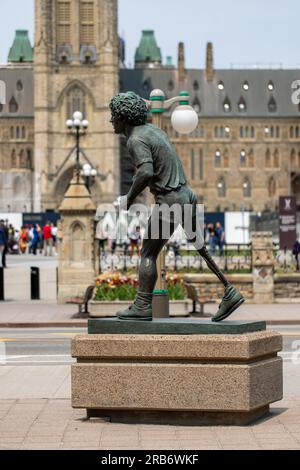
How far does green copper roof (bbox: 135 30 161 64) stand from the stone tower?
6514 centimetres

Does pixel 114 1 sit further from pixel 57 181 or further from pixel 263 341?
pixel 263 341

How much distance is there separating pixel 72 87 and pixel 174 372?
106865 mm

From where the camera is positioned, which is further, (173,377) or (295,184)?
(295,184)

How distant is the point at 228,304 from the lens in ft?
33.7

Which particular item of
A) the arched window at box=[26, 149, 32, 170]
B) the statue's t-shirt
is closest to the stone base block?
the statue's t-shirt

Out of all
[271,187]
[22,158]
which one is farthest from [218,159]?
[22,158]

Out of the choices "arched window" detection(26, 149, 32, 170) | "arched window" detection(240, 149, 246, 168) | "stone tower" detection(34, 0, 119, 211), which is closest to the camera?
"stone tower" detection(34, 0, 119, 211)

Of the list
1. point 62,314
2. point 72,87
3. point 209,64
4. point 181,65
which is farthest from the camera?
point 181,65

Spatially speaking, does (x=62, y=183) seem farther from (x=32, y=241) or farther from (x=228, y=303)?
(x=228, y=303)

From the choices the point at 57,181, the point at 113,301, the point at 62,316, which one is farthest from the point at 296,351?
the point at 57,181

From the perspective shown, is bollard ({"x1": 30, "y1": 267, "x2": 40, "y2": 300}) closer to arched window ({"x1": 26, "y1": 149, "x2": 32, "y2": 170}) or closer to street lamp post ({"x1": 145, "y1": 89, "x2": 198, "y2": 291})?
street lamp post ({"x1": 145, "y1": 89, "x2": 198, "y2": 291})

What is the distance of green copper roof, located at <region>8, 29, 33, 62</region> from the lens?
170750 millimetres

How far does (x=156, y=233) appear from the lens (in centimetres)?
1043

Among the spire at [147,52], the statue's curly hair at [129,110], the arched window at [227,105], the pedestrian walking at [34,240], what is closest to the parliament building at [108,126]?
the arched window at [227,105]
